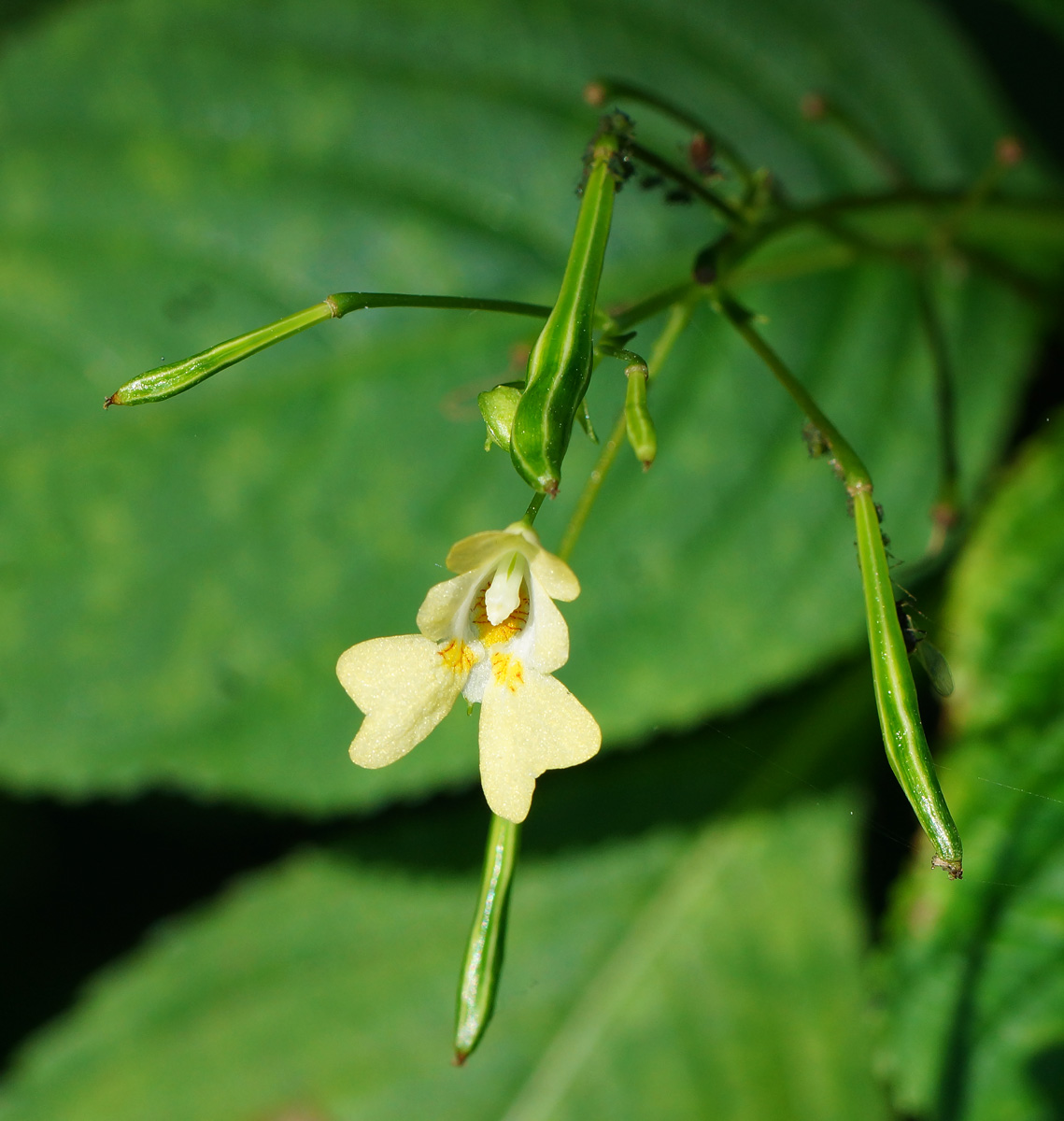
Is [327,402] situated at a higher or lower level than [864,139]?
lower

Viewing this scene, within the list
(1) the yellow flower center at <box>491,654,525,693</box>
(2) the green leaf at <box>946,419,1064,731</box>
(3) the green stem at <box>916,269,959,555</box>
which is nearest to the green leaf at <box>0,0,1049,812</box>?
(2) the green leaf at <box>946,419,1064,731</box>

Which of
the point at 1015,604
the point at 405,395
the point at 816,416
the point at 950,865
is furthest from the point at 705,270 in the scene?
the point at 1015,604

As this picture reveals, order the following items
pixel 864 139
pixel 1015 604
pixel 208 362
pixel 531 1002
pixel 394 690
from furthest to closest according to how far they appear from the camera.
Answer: pixel 531 1002
pixel 1015 604
pixel 864 139
pixel 394 690
pixel 208 362

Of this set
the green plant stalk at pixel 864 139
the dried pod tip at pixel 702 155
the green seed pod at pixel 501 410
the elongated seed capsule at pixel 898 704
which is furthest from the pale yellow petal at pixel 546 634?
the green plant stalk at pixel 864 139

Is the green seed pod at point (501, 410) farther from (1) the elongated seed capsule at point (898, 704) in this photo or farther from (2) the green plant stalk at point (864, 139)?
(2) the green plant stalk at point (864, 139)

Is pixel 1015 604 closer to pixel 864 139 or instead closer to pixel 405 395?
pixel 864 139

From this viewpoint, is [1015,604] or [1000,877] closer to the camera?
[1000,877]

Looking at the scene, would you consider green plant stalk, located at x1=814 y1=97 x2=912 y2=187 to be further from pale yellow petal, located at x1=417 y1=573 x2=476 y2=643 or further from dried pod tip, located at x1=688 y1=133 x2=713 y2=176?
pale yellow petal, located at x1=417 y1=573 x2=476 y2=643
